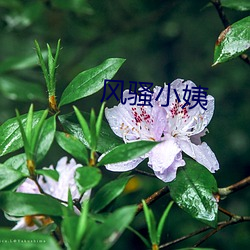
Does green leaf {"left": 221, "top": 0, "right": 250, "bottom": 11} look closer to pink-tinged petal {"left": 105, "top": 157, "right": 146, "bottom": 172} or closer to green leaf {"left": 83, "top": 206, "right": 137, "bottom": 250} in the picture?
pink-tinged petal {"left": 105, "top": 157, "right": 146, "bottom": 172}

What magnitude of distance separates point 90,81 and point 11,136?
0.55ft

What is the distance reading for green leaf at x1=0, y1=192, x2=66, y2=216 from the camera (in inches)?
38.3

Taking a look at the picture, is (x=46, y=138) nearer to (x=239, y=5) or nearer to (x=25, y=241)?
(x=25, y=241)

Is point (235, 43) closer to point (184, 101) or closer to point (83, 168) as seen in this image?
point (184, 101)

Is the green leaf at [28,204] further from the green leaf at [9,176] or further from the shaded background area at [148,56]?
the shaded background area at [148,56]

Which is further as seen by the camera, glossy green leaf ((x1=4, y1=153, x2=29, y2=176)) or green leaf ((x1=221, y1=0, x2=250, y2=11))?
green leaf ((x1=221, y1=0, x2=250, y2=11))

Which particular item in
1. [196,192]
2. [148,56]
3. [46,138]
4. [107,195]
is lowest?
[148,56]

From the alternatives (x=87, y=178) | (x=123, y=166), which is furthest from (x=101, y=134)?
(x=87, y=178)

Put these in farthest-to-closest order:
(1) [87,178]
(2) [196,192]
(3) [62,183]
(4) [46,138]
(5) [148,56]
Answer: (5) [148,56] < (3) [62,183] < (2) [196,192] < (4) [46,138] < (1) [87,178]

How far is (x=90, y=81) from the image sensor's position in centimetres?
120

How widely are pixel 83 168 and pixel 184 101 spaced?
1.14 feet

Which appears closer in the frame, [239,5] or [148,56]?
[239,5]

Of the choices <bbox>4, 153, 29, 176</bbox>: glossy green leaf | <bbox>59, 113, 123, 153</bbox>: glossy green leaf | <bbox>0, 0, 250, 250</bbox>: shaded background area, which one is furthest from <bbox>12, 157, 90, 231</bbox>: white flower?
<bbox>0, 0, 250, 250</bbox>: shaded background area

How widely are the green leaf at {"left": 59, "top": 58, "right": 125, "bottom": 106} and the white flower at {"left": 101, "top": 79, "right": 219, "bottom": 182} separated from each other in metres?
0.07
